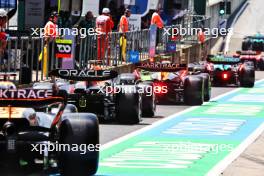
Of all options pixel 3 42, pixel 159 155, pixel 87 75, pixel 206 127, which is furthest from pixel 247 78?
pixel 159 155

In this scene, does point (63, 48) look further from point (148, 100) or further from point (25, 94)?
point (25, 94)

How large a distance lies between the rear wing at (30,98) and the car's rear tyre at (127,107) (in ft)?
19.4

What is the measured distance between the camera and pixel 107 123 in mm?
15609

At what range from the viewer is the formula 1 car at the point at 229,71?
27.4 m

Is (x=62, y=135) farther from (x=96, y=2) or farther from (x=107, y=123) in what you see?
(x=96, y=2)

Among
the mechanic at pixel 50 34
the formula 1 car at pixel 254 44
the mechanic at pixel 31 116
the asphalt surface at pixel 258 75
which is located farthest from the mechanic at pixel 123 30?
the mechanic at pixel 31 116

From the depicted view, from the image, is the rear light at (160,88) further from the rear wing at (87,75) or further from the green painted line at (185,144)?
the rear wing at (87,75)

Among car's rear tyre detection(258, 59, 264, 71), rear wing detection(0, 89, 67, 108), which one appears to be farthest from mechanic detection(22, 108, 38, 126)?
car's rear tyre detection(258, 59, 264, 71)

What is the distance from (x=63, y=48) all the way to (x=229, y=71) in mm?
8784

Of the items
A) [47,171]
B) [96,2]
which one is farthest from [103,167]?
[96,2]

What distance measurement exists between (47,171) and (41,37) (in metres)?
10.9

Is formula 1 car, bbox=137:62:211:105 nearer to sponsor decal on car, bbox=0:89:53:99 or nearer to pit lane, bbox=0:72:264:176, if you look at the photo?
pit lane, bbox=0:72:264:176

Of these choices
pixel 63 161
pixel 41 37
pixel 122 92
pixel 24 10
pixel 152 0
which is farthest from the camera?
pixel 152 0

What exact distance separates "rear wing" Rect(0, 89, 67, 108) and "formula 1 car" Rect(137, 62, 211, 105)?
33.9ft
